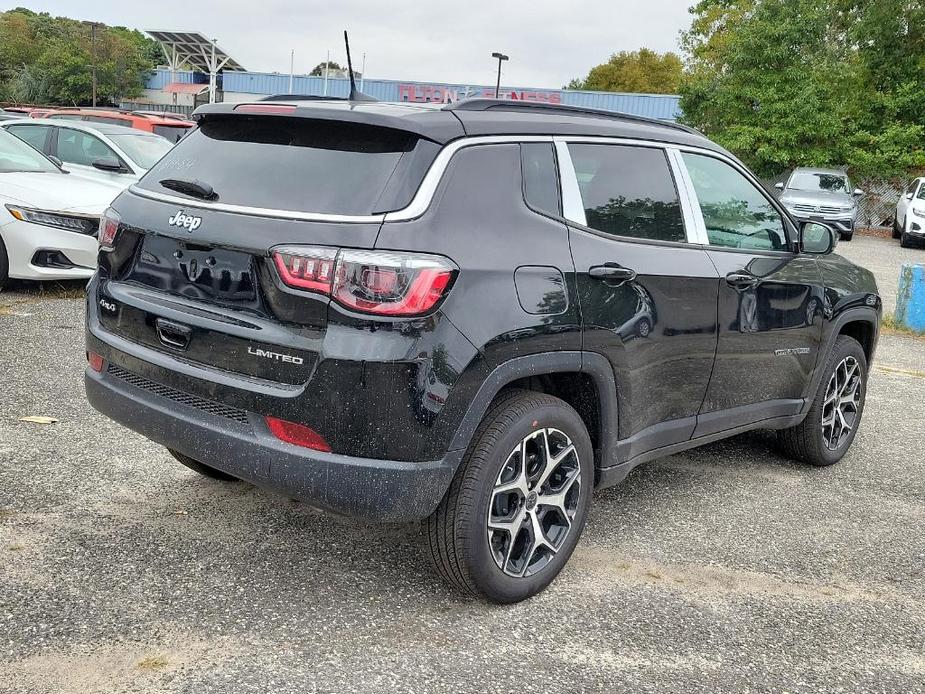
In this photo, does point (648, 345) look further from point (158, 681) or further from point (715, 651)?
point (158, 681)

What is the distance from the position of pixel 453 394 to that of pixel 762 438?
3.38m

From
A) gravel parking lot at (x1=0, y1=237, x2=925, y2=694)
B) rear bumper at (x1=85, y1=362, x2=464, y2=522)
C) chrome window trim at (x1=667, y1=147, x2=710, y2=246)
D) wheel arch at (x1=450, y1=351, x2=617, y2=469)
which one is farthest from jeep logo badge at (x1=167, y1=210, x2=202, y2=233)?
chrome window trim at (x1=667, y1=147, x2=710, y2=246)

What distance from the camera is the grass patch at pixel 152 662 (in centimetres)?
285

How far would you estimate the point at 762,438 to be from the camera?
19.0 feet

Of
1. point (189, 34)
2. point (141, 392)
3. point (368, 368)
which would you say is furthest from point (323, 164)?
point (189, 34)

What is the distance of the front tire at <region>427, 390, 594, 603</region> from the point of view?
3166mm

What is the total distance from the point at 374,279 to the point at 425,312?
0.60ft

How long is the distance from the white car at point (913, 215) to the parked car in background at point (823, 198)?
43.6 inches

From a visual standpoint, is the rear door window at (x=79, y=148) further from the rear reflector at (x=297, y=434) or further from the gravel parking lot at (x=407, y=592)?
the rear reflector at (x=297, y=434)

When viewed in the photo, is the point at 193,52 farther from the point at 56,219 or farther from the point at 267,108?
the point at 267,108

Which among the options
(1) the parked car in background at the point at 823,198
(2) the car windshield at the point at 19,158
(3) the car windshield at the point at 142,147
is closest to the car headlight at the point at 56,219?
(2) the car windshield at the point at 19,158

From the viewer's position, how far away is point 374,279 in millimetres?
2865

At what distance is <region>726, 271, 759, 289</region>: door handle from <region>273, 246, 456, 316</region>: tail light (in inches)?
70.4

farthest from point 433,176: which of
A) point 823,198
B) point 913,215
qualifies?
point 823,198
